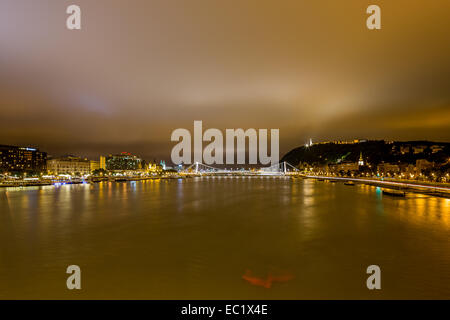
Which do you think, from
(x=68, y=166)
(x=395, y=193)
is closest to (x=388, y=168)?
(x=395, y=193)

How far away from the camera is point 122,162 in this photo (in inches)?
5876

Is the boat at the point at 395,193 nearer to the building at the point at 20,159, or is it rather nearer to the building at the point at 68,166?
the building at the point at 20,159

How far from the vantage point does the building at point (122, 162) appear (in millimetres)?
144625

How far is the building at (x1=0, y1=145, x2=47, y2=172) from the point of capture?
301 ft

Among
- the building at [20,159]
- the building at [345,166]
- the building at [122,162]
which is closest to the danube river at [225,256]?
the building at [345,166]

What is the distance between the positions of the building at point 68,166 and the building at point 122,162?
22.8 meters

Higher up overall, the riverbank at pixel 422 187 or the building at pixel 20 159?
the building at pixel 20 159

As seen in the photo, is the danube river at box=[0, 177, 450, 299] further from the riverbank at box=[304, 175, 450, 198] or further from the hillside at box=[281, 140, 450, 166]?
the hillside at box=[281, 140, 450, 166]

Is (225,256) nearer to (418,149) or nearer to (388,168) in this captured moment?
(388,168)

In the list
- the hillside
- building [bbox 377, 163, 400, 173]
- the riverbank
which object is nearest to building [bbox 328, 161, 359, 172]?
the hillside

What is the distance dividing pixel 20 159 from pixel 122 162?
181 feet

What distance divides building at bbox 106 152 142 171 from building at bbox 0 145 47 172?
38.3 metres

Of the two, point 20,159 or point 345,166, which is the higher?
point 20,159
